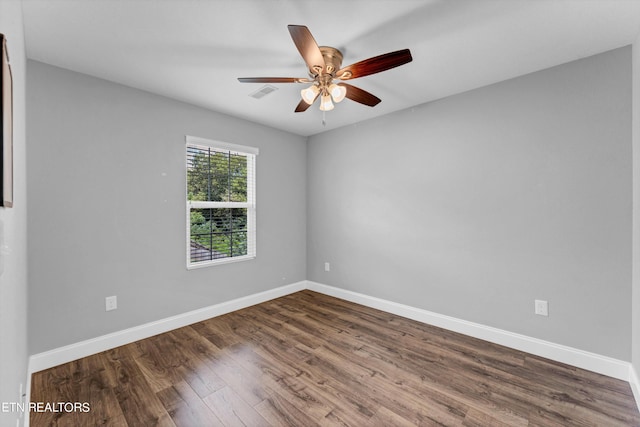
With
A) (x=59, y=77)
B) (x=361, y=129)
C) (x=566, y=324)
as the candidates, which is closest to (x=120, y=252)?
(x=59, y=77)

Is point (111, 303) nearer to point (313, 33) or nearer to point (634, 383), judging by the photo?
point (313, 33)

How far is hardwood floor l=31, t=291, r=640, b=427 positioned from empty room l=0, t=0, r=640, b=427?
0.05 feet

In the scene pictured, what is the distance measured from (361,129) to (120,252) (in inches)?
120

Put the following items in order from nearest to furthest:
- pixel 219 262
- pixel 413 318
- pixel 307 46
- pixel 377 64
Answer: pixel 307 46 → pixel 377 64 → pixel 413 318 → pixel 219 262

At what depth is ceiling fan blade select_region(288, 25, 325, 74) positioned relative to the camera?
4.82 feet

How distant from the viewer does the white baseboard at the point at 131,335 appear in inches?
86.4

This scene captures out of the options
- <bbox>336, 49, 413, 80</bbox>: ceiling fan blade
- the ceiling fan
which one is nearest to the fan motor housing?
the ceiling fan

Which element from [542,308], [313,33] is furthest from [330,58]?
[542,308]

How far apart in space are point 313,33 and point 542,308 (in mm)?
2900

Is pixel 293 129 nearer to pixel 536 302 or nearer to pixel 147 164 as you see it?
pixel 147 164

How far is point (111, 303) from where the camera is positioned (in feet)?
8.29

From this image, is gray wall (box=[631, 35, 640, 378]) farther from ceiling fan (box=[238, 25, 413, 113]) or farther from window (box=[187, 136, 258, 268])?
window (box=[187, 136, 258, 268])

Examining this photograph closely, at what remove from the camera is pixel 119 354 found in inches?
94.8

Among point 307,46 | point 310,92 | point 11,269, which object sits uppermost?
point 307,46
